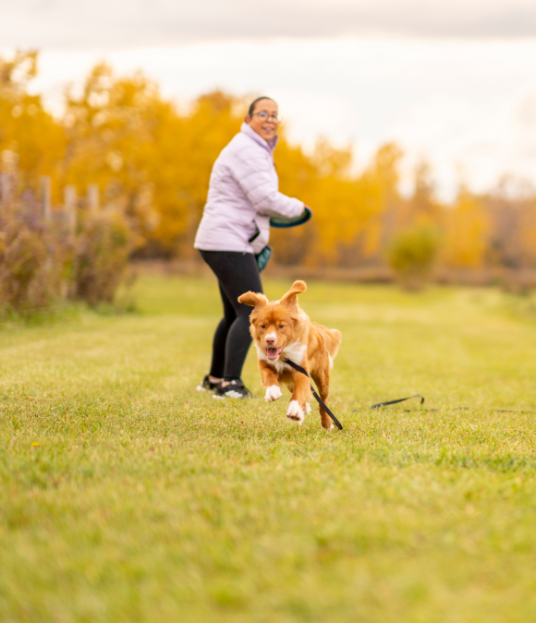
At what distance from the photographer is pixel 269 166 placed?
5.65m

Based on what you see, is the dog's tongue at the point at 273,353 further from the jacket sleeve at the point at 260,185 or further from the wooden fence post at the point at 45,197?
the wooden fence post at the point at 45,197

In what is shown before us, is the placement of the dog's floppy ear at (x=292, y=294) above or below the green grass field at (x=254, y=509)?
above

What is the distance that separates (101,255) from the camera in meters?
14.5

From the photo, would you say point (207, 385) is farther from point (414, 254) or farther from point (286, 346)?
point (414, 254)

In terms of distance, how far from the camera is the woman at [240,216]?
18.3 ft

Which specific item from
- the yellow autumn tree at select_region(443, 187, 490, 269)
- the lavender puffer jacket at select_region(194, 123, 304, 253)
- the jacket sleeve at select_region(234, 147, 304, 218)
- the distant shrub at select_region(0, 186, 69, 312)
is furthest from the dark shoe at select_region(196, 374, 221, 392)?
the yellow autumn tree at select_region(443, 187, 490, 269)

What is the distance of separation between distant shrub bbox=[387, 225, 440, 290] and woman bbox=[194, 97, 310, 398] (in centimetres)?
3193

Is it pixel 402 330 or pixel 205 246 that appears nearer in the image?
pixel 205 246

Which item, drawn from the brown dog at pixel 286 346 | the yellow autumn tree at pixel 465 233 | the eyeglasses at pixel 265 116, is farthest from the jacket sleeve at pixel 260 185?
the yellow autumn tree at pixel 465 233

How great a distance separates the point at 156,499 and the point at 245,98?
134ft

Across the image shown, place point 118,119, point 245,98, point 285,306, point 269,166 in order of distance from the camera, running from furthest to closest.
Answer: point 245,98
point 118,119
point 269,166
point 285,306

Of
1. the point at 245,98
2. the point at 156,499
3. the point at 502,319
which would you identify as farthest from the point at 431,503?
the point at 245,98

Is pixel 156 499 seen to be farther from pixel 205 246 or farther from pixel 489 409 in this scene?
pixel 489 409

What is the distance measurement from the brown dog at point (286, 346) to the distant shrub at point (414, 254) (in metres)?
33.1
